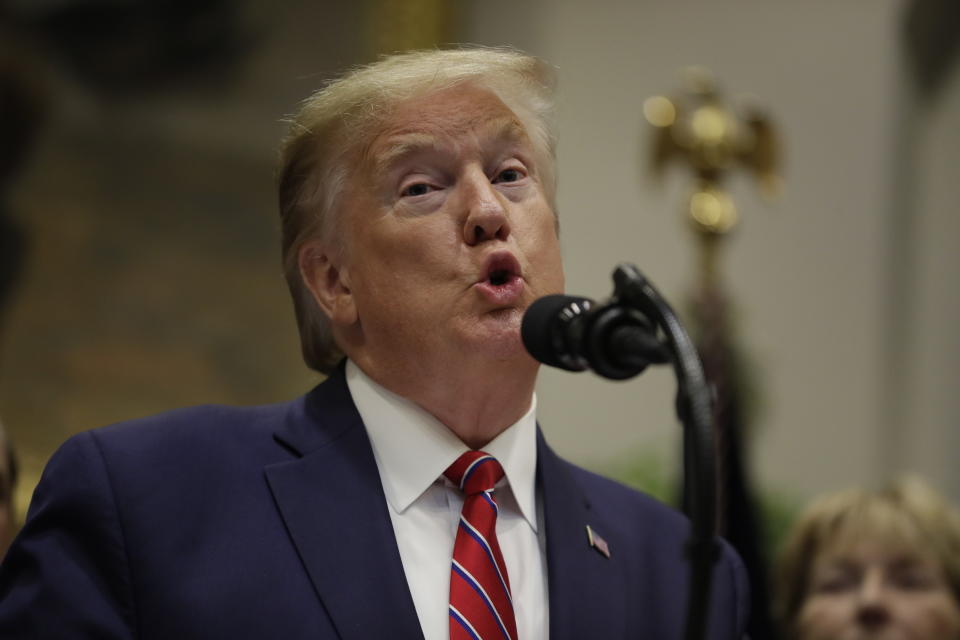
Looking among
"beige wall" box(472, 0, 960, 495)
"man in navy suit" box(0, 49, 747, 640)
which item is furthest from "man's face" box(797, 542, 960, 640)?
"beige wall" box(472, 0, 960, 495)

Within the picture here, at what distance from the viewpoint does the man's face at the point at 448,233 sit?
2.19m

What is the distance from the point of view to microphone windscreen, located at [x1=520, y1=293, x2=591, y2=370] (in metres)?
1.73

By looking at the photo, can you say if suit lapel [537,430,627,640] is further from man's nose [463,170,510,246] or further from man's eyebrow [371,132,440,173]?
man's eyebrow [371,132,440,173]

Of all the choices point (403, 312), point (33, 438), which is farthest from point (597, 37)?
point (403, 312)

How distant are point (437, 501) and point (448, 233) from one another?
1.49 ft

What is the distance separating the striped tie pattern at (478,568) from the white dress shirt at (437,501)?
→ 0.11ft

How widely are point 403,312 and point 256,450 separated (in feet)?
1.12

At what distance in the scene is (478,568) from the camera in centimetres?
209

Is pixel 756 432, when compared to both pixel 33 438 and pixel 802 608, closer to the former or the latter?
pixel 802 608

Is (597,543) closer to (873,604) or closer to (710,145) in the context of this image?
(873,604)

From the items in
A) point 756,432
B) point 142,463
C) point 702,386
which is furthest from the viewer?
point 756,432

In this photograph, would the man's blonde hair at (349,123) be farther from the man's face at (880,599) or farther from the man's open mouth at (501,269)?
the man's face at (880,599)

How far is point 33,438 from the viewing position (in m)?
5.11

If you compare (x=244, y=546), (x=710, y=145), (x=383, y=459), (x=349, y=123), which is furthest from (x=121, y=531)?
(x=710, y=145)
